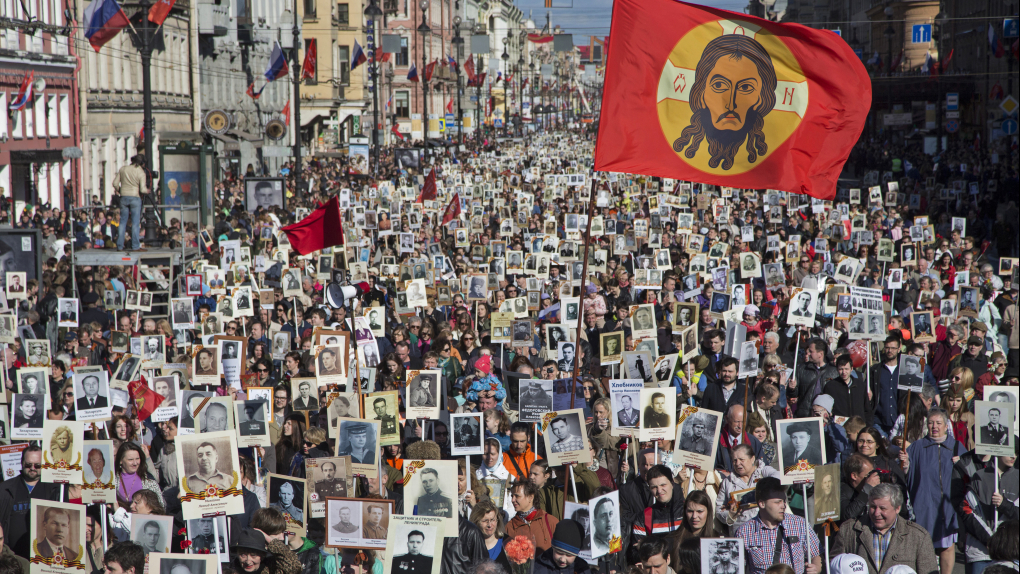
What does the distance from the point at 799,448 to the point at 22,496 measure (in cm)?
527

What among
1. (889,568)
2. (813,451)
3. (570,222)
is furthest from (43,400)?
(570,222)

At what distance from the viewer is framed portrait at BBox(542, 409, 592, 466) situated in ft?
26.9

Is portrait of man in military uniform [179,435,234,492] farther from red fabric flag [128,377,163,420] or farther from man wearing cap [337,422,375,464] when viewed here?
red fabric flag [128,377,163,420]

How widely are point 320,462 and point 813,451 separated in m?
3.35

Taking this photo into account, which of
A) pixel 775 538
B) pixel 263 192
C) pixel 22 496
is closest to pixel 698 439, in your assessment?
pixel 775 538

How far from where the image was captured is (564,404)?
414 inches

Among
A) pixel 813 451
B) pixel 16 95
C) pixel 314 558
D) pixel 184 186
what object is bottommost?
pixel 314 558

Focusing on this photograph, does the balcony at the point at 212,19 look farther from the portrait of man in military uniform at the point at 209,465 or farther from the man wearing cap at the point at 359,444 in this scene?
the portrait of man in military uniform at the point at 209,465

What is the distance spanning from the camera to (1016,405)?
320 inches

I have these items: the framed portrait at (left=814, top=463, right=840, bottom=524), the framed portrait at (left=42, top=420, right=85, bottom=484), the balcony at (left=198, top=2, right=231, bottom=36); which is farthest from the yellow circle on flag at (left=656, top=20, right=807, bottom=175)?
the balcony at (left=198, top=2, right=231, bottom=36)

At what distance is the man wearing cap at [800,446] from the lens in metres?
7.77

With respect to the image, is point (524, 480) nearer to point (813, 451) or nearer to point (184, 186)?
point (813, 451)

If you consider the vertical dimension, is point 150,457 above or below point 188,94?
below

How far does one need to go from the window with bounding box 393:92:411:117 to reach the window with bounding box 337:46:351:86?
62.8 feet
